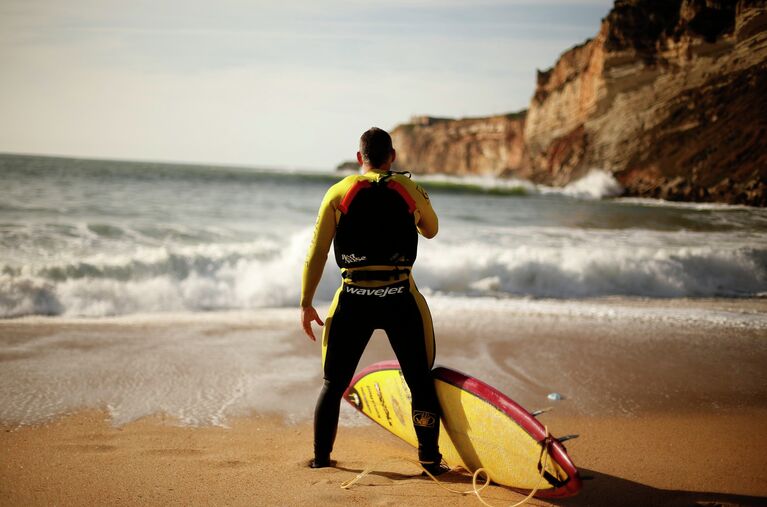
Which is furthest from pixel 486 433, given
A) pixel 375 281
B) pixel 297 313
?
pixel 297 313

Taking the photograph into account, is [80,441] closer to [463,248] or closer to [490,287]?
[490,287]

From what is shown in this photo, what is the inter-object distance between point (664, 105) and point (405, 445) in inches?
833

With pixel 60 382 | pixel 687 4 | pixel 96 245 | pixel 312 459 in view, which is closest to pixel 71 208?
pixel 96 245

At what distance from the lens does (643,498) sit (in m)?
2.69

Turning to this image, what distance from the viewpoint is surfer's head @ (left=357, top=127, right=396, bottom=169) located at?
264cm

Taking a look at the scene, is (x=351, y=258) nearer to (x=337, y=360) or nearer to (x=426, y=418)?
(x=337, y=360)

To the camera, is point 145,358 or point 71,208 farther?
point 71,208

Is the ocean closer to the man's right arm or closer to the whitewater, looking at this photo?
the whitewater

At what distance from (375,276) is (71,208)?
540 inches

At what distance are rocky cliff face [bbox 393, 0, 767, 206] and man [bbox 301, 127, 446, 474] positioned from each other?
10.9 metres

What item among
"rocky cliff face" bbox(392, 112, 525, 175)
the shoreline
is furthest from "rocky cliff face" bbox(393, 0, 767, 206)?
"rocky cliff face" bbox(392, 112, 525, 175)

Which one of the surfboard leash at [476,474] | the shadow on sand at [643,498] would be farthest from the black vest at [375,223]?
the shadow on sand at [643,498]

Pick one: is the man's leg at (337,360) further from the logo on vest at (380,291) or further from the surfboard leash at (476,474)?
the surfboard leash at (476,474)

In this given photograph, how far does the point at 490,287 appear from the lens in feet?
29.2
